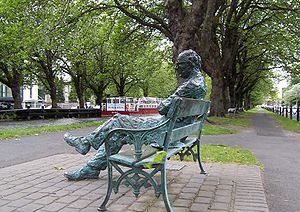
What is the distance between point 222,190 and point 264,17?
23.0m

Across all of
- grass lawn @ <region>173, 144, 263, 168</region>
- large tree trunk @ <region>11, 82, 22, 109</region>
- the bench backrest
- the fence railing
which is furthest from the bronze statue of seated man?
large tree trunk @ <region>11, 82, 22, 109</region>

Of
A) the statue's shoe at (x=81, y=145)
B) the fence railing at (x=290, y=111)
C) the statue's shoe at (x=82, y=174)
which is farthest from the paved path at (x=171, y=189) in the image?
the fence railing at (x=290, y=111)

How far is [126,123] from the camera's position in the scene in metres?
4.78

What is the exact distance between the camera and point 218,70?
2395 cm

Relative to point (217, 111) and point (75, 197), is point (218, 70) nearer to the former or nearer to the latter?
point (217, 111)

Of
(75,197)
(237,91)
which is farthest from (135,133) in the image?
(237,91)

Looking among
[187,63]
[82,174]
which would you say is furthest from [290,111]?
[82,174]

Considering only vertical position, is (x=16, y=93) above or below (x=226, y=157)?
above

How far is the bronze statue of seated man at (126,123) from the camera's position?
477 cm

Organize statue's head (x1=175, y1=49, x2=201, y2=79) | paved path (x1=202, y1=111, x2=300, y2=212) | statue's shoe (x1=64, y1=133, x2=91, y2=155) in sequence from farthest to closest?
statue's head (x1=175, y1=49, x2=201, y2=79) → statue's shoe (x1=64, y1=133, x2=91, y2=155) → paved path (x1=202, y1=111, x2=300, y2=212)

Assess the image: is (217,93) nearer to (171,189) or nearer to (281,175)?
(281,175)

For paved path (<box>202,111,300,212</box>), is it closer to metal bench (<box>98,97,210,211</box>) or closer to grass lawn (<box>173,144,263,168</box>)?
grass lawn (<box>173,144,263,168</box>)

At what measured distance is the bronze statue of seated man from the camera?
477 centimetres

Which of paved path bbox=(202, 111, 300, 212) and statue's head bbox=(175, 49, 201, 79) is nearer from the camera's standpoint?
paved path bbox=(202, 111, 300, 212)
